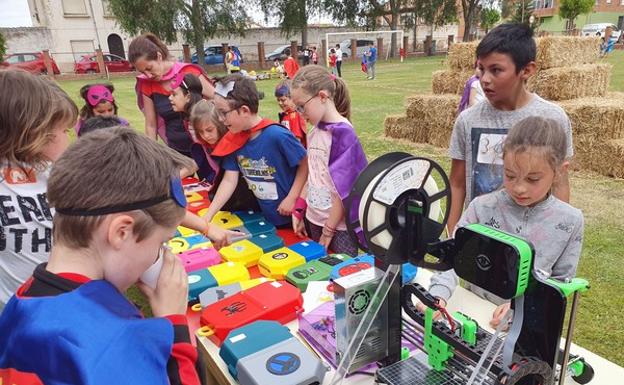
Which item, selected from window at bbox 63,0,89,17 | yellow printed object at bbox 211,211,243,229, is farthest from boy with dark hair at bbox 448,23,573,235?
window at bbox 63,0,89,17

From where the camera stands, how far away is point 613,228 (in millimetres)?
3922

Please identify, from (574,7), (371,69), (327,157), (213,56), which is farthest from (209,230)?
(574,7)

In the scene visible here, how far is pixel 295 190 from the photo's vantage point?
257 centimetres

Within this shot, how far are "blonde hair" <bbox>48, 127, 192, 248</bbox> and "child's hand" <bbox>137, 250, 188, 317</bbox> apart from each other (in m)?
0.22

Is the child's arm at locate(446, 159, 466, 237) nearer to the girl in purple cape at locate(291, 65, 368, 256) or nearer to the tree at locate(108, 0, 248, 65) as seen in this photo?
the girl in purple cape at locate(291, 65, 368, 256)

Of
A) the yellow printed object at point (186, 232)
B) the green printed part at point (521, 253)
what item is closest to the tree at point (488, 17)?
the yellow printed object at point (186, 232)

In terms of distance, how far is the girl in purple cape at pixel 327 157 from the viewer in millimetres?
2166

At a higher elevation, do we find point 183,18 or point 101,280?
point 183,18

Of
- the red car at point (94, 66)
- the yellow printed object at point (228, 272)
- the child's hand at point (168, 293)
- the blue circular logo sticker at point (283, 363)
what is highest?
the red car at point (94, 66)

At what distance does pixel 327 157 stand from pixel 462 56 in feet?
18.5

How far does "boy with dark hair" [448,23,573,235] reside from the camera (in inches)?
74.6

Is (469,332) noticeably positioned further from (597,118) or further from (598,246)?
(597,118)

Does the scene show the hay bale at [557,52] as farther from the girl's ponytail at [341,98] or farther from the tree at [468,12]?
the tree at [468,12]

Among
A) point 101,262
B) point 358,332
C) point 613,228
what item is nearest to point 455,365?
point 358,332
